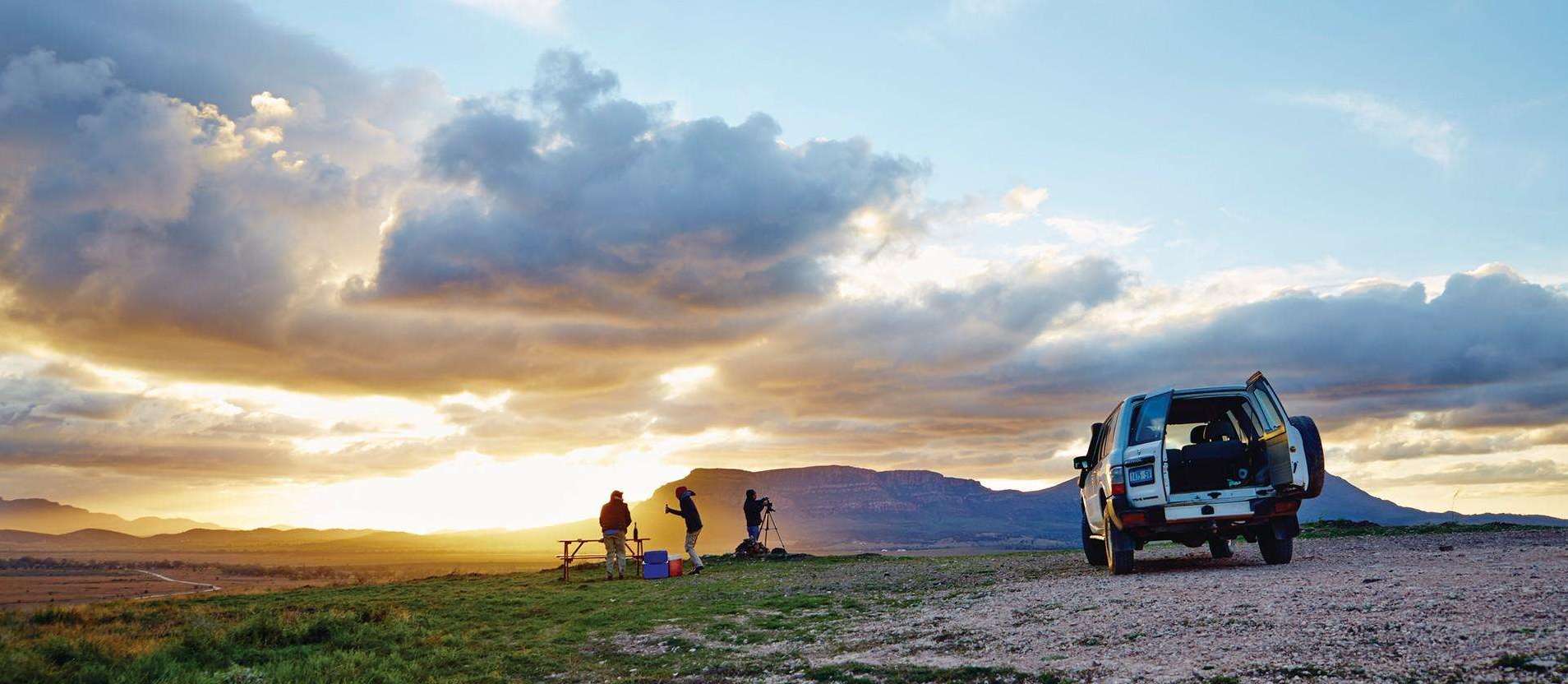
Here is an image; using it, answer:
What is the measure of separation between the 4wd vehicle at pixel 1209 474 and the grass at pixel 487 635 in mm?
3051

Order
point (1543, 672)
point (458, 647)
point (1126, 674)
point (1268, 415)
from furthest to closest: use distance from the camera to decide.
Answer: point (1268, 415) < point (458, 647) < point (1126, 674) < point (1543, 672)

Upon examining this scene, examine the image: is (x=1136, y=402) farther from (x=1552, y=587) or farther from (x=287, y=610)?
(x=287, y=610)

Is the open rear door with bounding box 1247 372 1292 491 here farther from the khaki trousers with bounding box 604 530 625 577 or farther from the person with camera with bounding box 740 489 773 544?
the person with camera with bounding box 740 489 773 544

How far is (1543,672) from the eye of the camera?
6141 millimetres

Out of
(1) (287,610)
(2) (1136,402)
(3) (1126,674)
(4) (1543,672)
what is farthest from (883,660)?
(1) (287,610)

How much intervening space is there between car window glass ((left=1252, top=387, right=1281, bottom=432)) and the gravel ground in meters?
2.20

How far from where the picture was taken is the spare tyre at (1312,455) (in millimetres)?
14195

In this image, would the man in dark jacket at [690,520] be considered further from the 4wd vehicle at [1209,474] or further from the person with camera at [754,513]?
the 4wd vehicle at [1209,474]

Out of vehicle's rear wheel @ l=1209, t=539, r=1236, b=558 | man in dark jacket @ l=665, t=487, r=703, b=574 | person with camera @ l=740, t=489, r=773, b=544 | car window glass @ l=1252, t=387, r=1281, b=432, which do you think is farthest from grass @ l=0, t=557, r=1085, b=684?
person with camera @ l=740, t=489, r=773, b=544

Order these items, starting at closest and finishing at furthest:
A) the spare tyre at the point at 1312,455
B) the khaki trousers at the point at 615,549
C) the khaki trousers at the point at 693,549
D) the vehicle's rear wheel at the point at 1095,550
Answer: the spare tyre at the point at 1312,455 < the vehicle's rear wheel at the point at 1095,550 < the khaki trousers at the point at 615,549 < the khaki trousers at the point at 693,549

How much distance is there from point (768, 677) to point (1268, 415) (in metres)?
9.76

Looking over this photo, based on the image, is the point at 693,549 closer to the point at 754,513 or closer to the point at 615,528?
the point at 615,528

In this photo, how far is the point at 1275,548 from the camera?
15008 mm

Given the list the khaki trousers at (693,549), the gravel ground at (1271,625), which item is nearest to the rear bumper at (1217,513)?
the gravel ground at (1271,625)
